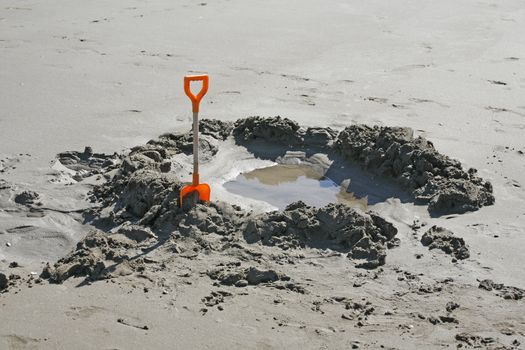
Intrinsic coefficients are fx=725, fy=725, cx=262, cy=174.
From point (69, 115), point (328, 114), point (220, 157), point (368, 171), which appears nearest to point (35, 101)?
point (69, 115)

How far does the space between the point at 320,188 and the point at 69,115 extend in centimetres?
259

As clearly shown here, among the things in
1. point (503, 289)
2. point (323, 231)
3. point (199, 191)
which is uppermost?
point (199, 191)

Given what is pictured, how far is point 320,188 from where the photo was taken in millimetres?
5648

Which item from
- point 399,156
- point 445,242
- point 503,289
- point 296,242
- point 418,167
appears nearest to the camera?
point 503,289

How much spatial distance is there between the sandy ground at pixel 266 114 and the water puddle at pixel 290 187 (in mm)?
507

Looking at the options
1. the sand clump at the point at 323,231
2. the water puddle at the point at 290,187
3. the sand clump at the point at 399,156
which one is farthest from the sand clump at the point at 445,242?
the water puddle at the point at 290,187

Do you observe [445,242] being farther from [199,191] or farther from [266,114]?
[266,114]

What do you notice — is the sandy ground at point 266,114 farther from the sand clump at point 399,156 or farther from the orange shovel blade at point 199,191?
the orange shovel blade at point 199,191

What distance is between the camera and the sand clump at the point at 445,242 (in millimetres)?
4515

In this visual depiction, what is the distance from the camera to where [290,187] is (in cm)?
564

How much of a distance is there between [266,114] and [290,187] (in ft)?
5.23

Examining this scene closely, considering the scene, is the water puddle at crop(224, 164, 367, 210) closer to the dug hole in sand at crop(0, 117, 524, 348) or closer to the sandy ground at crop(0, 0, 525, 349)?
the dug hole in sand at crop(0, 117, 524, 348)

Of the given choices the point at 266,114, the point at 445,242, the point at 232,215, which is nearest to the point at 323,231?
the point at 232,215

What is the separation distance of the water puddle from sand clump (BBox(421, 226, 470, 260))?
0.72 metres
